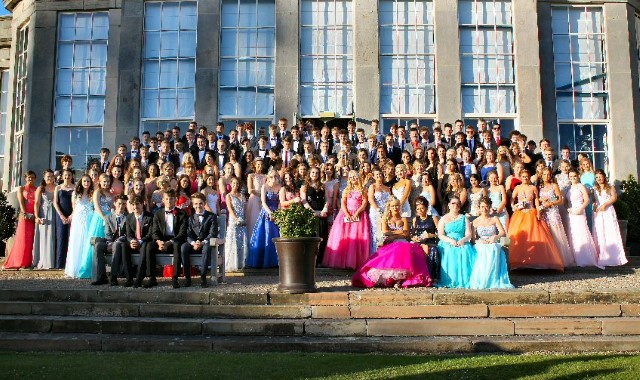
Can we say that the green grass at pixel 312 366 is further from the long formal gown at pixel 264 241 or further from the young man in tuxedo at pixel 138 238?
the long formal gown at pixel 264 241

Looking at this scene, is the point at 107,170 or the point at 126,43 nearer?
the point at 107,170

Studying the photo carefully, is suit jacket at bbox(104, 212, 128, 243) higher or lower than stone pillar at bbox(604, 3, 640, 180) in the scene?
lower

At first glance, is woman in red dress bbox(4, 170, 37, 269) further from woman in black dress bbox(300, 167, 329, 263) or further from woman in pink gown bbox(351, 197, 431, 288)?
woman in pink gown bbox(351, 197, 431, 288)

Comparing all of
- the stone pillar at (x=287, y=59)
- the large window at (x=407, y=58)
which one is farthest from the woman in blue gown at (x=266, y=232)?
the large window at (x=407, y=58)

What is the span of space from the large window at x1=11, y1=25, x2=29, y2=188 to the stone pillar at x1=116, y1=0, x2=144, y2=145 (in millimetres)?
3154

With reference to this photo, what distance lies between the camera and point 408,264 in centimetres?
935

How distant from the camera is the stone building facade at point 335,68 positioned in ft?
52.4

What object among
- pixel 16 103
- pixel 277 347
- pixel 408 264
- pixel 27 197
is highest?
pixel 16 103

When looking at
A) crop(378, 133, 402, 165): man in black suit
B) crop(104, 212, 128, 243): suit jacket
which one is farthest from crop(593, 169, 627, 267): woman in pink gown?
crop(104, 212, 128, 243): suit jacket

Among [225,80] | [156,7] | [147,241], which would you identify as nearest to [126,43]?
[156,7]

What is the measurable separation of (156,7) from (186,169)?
6.85 metres

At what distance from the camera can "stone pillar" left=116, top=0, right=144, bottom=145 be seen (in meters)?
16.0

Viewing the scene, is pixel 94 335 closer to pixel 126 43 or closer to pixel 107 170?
pixel 107 170

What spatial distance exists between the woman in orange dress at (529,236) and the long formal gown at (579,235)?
611 mm
